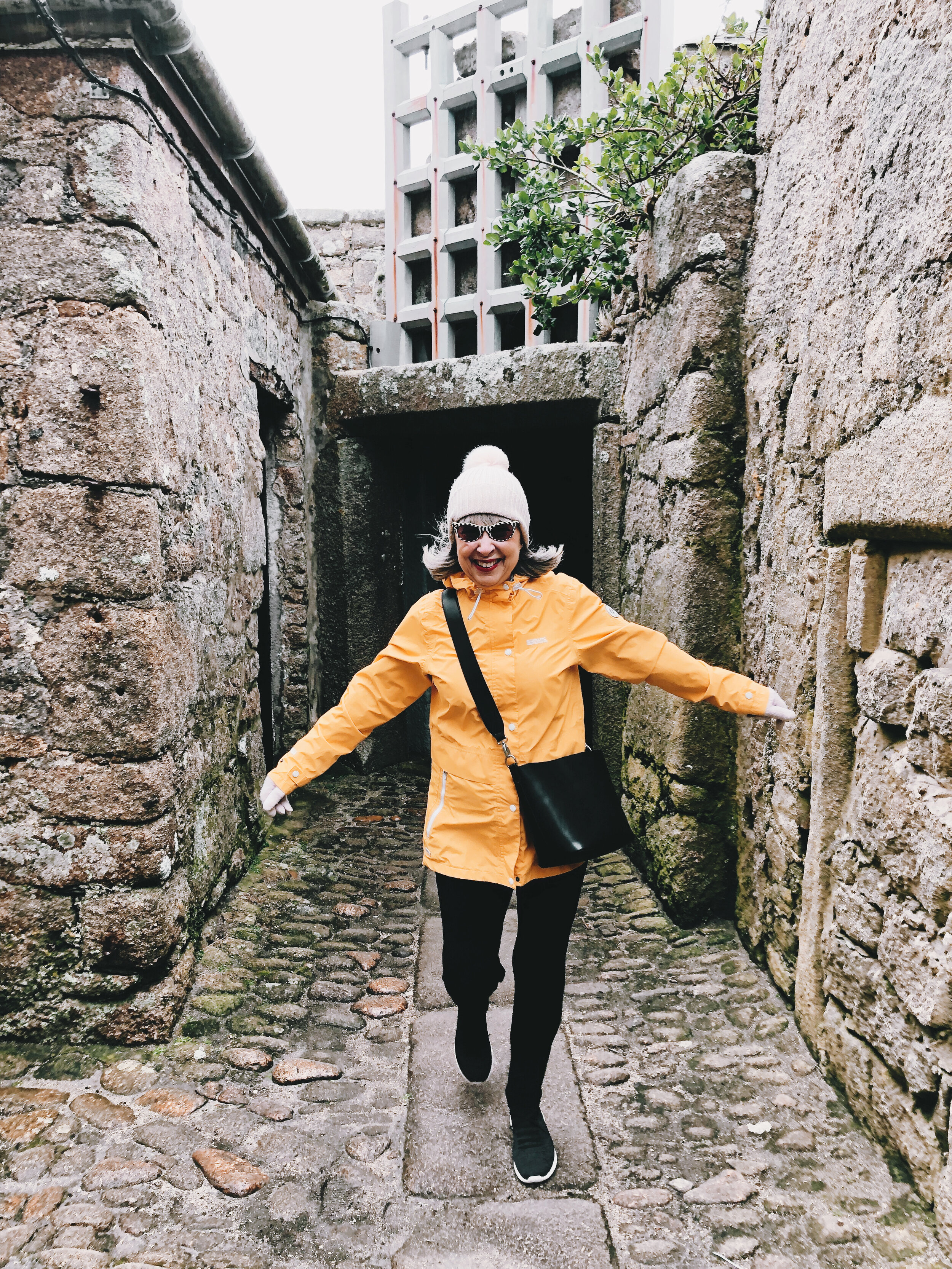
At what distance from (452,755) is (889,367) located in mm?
1231

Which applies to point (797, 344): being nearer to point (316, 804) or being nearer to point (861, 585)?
point (861, 585)

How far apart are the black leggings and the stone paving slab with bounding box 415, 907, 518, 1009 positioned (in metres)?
0.38

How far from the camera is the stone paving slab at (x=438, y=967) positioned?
2.52 metres

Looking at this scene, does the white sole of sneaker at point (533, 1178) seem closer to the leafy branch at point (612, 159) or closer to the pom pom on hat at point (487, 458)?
the pom pom on hat at point (487, 458)

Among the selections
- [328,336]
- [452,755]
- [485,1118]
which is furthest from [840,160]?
[328,336]

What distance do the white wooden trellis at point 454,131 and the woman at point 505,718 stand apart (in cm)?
304

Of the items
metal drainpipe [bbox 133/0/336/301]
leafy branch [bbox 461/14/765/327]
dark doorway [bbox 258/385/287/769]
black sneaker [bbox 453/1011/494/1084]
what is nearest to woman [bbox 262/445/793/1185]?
black sneaker [bbox 453/1011/494/1084]

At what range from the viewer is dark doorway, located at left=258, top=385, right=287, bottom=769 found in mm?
4312

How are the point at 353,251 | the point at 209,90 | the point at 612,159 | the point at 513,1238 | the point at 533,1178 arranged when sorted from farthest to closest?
the point at 353,251 < the point at 612,159 < the point at 209,90 < the point at 533,1178 < the point at 513,1238

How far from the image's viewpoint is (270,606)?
4.46m

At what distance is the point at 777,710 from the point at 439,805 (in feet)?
2.55

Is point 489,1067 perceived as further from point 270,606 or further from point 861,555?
point 270,606

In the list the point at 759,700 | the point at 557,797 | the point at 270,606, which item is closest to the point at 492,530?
the point at 557,797

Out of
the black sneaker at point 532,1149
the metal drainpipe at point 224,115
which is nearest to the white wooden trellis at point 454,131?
the metal drainpipe at point 224,115
